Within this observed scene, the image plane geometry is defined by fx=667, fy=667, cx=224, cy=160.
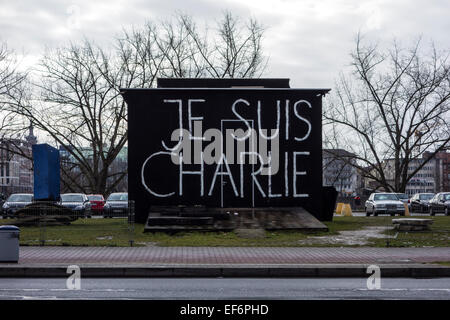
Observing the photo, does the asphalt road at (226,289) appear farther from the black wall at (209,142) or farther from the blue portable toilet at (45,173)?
the blue portable toilet at (45,173)

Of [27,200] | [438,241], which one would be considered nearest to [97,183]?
[27,200]

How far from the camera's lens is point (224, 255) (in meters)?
15.9

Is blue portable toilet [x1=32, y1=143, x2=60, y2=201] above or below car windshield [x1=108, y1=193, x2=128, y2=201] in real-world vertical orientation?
above

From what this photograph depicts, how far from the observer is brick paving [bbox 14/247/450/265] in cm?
1461

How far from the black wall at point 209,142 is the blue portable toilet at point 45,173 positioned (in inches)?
160

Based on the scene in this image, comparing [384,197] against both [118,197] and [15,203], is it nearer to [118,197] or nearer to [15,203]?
[118,197]

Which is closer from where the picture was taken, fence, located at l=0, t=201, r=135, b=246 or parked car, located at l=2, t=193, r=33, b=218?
fence, located at l=0, t=201, r=135, b=246

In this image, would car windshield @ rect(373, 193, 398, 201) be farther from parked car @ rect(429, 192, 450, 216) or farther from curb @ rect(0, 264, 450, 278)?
curb @ rect(0, 264, 450, 278)

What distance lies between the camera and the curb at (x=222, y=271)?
13.2m

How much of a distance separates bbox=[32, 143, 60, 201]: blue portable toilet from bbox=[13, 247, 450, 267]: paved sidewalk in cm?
1054

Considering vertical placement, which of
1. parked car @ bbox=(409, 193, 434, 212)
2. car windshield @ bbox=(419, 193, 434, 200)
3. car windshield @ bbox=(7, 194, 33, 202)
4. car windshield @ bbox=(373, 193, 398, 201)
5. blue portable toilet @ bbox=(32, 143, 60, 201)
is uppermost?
blue portable toilet @ bbox=(32, 143, 60, 201)

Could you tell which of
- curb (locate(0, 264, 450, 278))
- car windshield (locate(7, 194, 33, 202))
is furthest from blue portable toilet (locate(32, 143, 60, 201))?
curb (locate(0, 264, 450, 278))

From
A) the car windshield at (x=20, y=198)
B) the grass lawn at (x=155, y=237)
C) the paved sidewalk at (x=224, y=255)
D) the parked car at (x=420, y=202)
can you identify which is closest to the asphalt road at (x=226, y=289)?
the paved sidewalk at (x=224, y=255)

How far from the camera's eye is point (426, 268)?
43.9 ft
